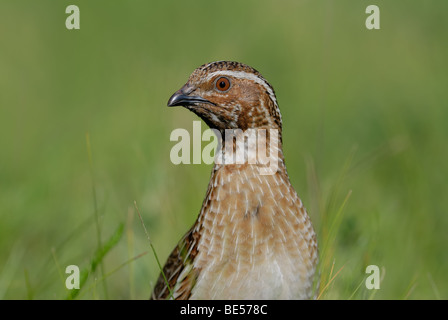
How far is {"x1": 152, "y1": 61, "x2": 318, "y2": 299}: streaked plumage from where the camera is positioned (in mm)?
4156

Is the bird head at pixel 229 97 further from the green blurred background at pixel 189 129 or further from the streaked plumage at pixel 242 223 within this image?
the green blurred background at pixel 189 129

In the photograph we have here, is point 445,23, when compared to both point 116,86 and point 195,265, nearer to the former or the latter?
point 116,86

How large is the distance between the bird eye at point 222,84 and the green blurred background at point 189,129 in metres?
0.91

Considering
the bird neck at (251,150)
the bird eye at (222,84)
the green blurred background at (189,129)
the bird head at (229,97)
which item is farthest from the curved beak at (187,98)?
the green blurred background at (189,129)

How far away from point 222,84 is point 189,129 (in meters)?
3.13

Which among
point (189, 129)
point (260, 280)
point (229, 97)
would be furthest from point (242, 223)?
point (189, 129)

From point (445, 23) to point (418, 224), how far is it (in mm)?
3411

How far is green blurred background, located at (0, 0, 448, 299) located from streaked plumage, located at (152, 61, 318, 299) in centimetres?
33

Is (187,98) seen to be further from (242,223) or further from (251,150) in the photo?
(242,223)

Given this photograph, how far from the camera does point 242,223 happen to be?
4238 mm

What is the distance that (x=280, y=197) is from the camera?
171 inches

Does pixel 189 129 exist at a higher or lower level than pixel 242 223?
higher

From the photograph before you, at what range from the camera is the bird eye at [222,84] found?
4.46 metres
